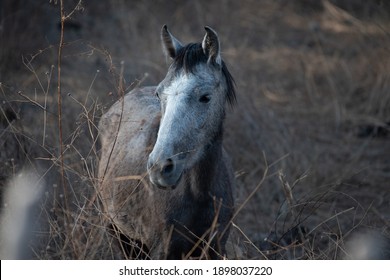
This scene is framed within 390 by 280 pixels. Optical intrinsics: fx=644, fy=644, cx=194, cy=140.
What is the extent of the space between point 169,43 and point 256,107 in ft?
11.3

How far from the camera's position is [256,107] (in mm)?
7570

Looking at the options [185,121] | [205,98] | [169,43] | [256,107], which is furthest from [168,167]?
[256,107]

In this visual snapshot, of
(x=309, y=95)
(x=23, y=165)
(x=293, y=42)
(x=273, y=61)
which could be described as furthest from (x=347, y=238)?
(x=293, y=42)

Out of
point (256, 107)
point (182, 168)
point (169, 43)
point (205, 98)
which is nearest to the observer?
point (182, 168)

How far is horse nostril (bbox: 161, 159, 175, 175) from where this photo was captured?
11.7ft

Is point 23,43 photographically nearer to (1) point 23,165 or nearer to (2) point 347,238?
(1) point 23,165

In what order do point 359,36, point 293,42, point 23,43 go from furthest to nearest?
point 293,42 < point 359,36 < point 23,43

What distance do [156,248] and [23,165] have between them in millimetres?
1544

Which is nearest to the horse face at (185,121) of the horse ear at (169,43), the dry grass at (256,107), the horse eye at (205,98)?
the horse eye at (205,98)

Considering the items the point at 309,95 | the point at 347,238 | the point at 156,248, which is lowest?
the point at 309,95

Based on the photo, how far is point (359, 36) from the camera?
413 inches

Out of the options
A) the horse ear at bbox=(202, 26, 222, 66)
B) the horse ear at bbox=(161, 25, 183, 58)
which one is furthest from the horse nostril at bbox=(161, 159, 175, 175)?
the horse ear at bbox=(161, 25, 183, 58)

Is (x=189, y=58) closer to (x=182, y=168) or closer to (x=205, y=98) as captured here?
(x=205, y=98)
